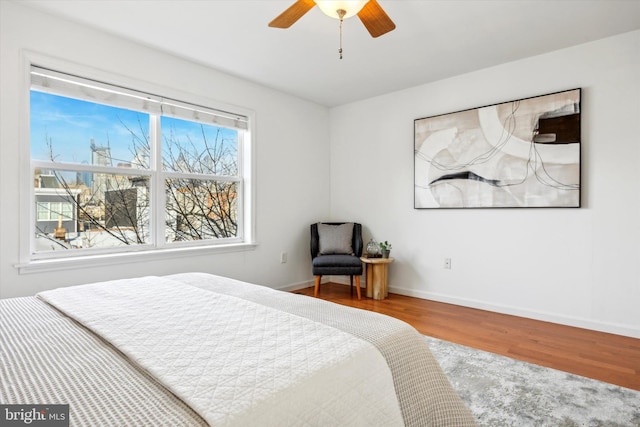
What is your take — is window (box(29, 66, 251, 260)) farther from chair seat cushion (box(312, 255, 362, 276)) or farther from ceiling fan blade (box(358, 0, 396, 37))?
ceiling fan blade (box(358, 0, 396, 37))

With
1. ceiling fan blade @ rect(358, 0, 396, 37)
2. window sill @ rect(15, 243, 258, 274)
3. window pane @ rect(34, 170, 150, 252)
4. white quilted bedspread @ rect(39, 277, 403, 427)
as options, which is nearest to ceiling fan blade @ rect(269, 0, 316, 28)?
ceiling fan blade @ rect(358, 0, 396, 37)

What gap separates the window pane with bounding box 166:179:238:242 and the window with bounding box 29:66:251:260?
0.03 feet

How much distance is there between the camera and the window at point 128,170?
8.87 feet

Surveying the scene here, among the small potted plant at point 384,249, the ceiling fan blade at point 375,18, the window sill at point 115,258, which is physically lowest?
the small potted plant at point 384,249

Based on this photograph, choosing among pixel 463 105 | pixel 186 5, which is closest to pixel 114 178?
pixel 186 5

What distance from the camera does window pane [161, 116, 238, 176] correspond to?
343 cm

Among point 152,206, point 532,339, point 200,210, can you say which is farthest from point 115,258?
point 532,339

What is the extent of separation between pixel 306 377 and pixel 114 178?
2914 millimetres

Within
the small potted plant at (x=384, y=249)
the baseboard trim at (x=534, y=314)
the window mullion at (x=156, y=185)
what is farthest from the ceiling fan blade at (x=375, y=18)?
the baseboard trim at (x=534, y=314)

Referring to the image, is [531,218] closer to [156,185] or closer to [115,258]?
[156,185]

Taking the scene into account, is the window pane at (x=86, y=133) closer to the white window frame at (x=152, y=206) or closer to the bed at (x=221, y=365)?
the white window frame at (x=152, y=206)

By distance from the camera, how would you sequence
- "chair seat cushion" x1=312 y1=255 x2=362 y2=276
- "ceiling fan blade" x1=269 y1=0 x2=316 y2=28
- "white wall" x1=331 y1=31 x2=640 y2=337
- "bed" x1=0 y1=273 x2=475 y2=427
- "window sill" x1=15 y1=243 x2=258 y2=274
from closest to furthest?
1. "bed" x1=0 y1=273 x2=475 y2=427
2. "ceiling fan blade" x1=269 y1=0 x2=316 y2=28
3. "window sill" x1=15 y1=243 x2=258 y2=274
4. "white wall" x1=331 y1=31 x2=640 y2=337
5. "chair seat cushion" x1=312 y1=255 x2=362 y2=276

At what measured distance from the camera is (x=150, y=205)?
326 cm

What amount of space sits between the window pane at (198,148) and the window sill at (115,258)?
0.82 meters
